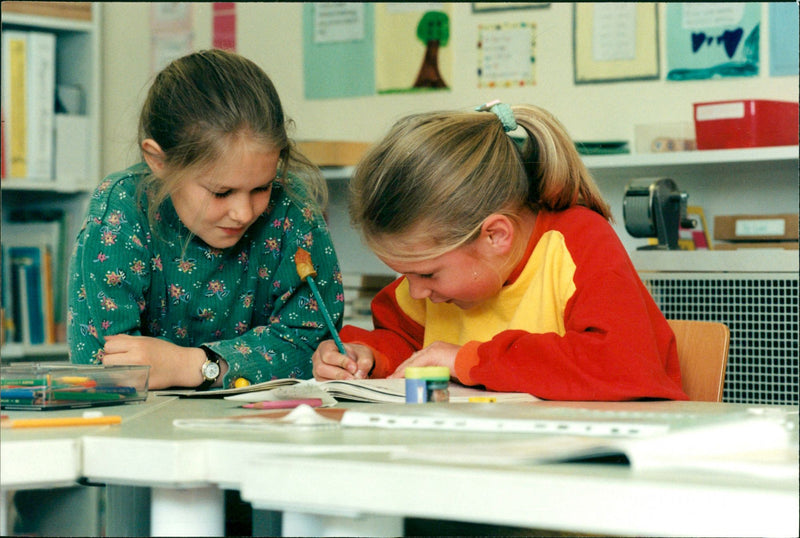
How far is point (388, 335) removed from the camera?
4.50 feet

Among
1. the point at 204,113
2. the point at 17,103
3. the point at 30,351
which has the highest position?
the point at 17,103

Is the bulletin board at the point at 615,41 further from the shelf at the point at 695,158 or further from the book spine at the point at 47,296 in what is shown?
the book spine at the point at 47,296

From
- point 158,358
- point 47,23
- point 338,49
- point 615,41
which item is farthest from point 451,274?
point 47,23

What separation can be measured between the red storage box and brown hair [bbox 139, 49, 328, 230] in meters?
1.13

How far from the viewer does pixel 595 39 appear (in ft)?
8.21

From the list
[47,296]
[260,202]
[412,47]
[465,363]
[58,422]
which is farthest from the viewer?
[47,296]

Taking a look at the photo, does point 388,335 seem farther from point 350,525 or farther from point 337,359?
point 350,525

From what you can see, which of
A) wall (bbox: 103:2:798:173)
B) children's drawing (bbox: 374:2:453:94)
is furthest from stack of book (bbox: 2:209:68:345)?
children's drawing (bbox: 374:2:453:94)

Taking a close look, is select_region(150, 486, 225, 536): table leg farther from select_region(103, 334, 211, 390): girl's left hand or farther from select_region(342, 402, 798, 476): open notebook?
select_region(103, 334, 211, 390): girl's left hand

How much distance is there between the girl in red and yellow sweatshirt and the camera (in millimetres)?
1062

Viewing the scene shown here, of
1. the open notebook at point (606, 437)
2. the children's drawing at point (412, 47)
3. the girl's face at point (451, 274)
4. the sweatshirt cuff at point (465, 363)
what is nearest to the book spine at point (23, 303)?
the children's drawing at point (412, 47)

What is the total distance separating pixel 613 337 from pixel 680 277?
0.92 meters

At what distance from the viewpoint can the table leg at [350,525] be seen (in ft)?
1.93

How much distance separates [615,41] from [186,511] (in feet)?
6.83
